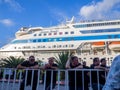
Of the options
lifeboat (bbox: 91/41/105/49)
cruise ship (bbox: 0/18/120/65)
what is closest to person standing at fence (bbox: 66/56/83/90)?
cruise ship (bbox: 0/18/120/65)

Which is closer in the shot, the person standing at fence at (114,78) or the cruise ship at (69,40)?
the person standing at fence at (114,78)

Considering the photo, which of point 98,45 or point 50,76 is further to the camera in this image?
point 98,45

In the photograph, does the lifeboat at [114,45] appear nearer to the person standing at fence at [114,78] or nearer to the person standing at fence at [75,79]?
the person standing at fence at [75,79]

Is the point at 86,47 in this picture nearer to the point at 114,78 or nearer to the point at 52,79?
the point at 52,79

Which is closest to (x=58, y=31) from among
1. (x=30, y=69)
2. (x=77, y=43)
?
(x=77, y=43)

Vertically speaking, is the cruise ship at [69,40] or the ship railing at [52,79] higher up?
the cruise ship at [69,40]

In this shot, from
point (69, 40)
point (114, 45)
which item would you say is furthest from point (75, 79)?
point (69, 40)

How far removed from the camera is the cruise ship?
4678 centimetres

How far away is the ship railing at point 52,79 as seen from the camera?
17.6 ft

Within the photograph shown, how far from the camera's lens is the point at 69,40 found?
49.9 meters

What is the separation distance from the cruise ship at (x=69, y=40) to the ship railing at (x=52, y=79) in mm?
37943

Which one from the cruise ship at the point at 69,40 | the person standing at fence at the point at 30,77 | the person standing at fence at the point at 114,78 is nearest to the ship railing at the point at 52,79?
the person standing at fence at the point at 30,77

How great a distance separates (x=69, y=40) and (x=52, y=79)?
44.3 metres

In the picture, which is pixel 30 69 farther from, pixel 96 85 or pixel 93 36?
pixel 93 36
